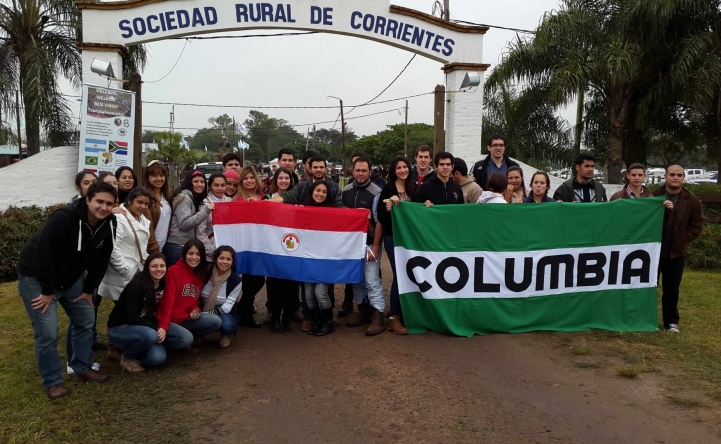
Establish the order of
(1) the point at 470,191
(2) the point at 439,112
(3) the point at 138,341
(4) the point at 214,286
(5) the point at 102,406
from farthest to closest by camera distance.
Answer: (2) the point at 439,112 → (1) the point at 470,191 → (4) the point at 214,286 → (3) the point at 138,341 → (5) the point at 102,406

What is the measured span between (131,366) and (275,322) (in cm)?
158

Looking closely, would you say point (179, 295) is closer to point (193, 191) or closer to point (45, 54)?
point (193, 191)

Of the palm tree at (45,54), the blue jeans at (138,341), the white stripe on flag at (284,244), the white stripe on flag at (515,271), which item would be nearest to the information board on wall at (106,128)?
the palm tree at (45,54)

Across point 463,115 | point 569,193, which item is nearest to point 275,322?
point 569,193

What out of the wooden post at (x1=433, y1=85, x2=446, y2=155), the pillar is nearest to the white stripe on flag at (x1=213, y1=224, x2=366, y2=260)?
the wooden post at (x1=433, y1=85, x2=446, y2=155)

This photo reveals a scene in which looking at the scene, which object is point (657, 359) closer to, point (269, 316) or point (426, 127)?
point (269, 316)

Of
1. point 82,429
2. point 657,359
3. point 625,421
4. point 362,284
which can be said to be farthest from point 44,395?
point 657,359

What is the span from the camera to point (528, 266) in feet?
18.9

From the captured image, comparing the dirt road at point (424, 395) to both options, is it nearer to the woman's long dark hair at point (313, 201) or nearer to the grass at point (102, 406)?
the grass at point (102, 406)

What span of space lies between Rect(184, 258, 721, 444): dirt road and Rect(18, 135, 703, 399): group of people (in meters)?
0.47

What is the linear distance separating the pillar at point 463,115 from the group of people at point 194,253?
3.24 m

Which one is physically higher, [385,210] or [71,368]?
[385,210]

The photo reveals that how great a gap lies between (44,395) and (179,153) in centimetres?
3345

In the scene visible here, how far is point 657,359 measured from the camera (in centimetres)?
503
